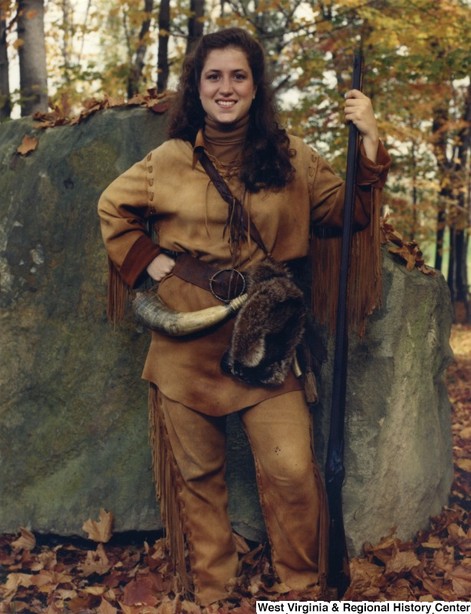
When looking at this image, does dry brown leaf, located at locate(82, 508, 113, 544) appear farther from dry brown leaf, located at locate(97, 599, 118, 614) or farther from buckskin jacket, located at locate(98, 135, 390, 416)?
buckskin jacket, located at locate(98, 135, 390, 416)

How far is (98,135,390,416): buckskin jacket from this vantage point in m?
3.41

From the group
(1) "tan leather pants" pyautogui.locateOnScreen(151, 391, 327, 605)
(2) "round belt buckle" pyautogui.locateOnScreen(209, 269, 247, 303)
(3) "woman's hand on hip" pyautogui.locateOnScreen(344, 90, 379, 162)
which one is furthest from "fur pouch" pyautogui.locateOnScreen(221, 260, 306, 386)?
(3) "woman's hand on hip" pyautogui.locateOnScreen(344, 90, 379, 162)

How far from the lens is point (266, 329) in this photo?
334 cm

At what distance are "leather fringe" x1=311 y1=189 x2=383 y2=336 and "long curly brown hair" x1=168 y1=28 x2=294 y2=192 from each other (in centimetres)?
47

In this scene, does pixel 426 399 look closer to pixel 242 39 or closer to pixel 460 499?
pixel 460 499

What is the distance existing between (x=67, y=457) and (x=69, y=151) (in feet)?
6.05

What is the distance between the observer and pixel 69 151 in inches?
175

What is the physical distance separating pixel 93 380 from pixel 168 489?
907 mm

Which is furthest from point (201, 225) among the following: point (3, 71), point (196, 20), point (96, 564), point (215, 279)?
point (3, 71)

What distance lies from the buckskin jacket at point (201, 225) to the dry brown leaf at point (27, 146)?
1256 mm

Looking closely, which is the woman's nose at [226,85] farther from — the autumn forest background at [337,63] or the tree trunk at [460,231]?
the tree trunk at [460,231]

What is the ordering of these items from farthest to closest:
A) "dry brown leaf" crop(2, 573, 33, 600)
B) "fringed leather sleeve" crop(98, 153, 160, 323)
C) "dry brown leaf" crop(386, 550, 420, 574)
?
"dry brown leaf" crop(2, 573, 33, 600)
"dry brown leaf" crop(386, 550, 420, 574)
"fringed leather sleeve" crop(98, 153, 160, 323)

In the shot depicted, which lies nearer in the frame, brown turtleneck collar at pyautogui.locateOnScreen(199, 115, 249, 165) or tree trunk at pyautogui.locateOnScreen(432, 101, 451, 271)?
brown turtleneck collar at pyautogui.locateOnScreen(199, 115, 249, 165)

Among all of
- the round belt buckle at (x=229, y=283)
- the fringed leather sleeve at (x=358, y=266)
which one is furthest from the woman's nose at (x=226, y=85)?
the round belt buckle at (x=229, y=283)
